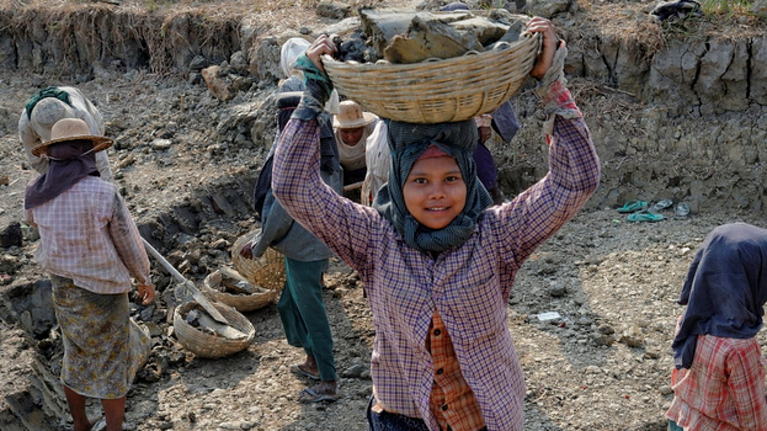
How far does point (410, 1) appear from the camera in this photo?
961 centimetres

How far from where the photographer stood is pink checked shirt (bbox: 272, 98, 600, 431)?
2473mm

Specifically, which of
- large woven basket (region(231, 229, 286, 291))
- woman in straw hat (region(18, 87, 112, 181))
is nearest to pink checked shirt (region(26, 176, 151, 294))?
woman in straw hat (region(18, 87, 112, 181))

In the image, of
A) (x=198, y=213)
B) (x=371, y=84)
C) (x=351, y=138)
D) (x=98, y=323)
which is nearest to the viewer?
(x=371, y=84)

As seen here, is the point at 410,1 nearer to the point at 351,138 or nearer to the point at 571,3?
the point at 571,3

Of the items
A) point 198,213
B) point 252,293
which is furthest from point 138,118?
point 252,293

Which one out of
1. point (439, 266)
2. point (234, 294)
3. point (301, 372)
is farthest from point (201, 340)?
point (439, 266)

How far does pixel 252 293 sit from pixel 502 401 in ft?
12.7

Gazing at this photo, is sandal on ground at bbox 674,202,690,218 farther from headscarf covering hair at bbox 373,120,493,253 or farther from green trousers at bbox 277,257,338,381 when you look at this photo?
headscarf covering hair at bbox 373,120,493,253

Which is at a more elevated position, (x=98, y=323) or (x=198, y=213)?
(x=98, y=323)

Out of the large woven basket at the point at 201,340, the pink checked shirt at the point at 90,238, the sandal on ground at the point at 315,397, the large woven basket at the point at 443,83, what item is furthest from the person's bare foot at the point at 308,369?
the large woven basket at the point at 443,83

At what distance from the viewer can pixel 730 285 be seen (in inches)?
121

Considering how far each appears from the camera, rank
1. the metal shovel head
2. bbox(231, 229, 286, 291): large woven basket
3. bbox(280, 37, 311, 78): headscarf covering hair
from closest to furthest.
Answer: the metal shovel head, bbox(231, 229, 286, 291): large woven basket, bbox(280, 37, 311, 78): headscarf covering hair

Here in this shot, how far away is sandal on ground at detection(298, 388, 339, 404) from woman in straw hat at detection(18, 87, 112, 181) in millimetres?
1733

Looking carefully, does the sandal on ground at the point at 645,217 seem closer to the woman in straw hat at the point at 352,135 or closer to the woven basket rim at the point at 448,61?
the woman in straw hat at the point at 352,135
